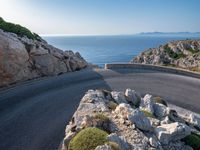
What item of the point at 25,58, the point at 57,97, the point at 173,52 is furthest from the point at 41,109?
the point at 173,52

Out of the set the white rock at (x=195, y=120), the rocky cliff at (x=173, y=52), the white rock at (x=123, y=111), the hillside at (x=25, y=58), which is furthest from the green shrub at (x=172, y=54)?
the white rock at (x=123, y=111)

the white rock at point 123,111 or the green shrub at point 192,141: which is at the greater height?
the white rock at point 123,111

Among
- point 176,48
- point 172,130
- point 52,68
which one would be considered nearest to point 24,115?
point 172,130

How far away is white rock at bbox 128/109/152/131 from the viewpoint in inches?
619

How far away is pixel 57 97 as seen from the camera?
26.3 m

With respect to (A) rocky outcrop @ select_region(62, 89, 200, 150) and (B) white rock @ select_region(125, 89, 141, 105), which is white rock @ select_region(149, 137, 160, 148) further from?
(B) white rock @ select_region(125, 89, 141, 105)

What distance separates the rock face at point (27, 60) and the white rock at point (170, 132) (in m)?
19.4

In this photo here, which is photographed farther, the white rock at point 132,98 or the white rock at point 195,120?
the white rock at point 132,98

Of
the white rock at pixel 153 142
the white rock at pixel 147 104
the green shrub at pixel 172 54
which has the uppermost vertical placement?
the white rock at pixel 153 142

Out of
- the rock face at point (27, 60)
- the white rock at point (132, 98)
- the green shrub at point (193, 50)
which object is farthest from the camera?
the green shrub at point (193, 50)

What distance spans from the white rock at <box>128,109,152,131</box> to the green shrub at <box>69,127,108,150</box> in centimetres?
254

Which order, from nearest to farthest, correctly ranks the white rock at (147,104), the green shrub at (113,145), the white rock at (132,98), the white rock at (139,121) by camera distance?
the green shrub at (113,145), the white rock at (139,121), the white rock at (147,104), the white rock at (132,98)

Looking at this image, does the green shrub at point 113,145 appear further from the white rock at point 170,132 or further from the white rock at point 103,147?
the white rock at point 170,132

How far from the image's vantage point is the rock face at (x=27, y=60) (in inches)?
1180
